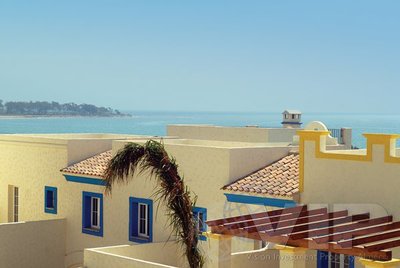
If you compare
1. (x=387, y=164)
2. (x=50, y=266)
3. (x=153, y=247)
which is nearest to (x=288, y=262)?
(x=387, y=164)

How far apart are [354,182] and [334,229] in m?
2.25

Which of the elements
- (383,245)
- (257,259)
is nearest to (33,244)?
(257,259)

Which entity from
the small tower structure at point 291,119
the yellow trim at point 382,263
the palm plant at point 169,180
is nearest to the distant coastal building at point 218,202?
the yellow trim at point 382,263

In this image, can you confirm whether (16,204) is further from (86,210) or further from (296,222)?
(296,222)

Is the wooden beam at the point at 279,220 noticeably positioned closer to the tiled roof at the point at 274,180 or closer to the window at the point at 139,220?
the tiled roof at the point at 274,180

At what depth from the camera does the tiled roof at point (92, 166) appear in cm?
2661

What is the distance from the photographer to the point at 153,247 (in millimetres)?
23375

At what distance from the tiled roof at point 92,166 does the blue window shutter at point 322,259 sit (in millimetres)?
8603

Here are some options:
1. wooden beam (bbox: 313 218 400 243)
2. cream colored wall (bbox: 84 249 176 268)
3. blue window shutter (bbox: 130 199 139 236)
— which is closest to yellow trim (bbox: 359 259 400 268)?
wooden beam (bbox: 313 218 400 243)

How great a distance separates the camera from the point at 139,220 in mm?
25531

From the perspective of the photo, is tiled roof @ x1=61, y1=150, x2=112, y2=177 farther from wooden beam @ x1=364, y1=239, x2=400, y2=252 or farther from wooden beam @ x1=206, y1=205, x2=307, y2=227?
wooden beam @ x1=364, y1=239, x2=400, y2=252

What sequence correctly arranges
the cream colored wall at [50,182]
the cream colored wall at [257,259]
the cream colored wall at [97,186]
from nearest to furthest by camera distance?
the cream colored wall at [257,259], the cream colored wall at [97,186], the cream colored wall at [50,182]

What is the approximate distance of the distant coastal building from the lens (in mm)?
18406

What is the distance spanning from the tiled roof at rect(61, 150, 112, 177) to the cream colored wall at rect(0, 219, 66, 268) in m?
1.96
